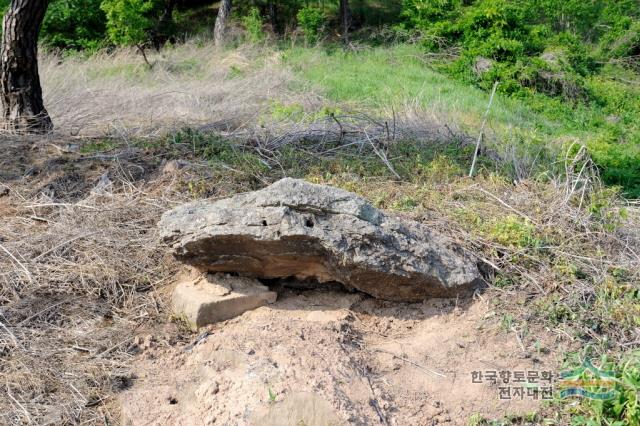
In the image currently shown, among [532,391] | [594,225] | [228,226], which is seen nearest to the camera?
[532,391]

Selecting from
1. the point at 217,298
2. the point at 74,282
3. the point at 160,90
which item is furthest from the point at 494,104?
the point at 74,282

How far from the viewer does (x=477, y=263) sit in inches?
153

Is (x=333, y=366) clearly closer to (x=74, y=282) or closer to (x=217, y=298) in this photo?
(x=217, y=298)

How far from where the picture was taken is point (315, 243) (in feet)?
11.3

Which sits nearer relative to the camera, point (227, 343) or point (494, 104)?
point (227, 343)

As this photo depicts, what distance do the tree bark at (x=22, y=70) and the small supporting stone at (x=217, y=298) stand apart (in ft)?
11.2

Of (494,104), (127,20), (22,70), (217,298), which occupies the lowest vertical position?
(494,104)

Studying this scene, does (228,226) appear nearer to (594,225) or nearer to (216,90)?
(594,225)

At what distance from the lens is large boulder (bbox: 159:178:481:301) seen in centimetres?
342

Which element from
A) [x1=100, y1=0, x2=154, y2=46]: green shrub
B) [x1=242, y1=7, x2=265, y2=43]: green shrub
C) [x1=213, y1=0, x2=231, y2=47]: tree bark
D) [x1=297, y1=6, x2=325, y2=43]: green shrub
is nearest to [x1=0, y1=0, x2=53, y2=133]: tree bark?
[x1=100, y1=0, x2=154, y2=46]: green shrub

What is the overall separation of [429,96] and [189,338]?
647 cm

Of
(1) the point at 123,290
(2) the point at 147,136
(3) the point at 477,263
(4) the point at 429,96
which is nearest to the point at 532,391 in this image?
(3) the point at 477,263

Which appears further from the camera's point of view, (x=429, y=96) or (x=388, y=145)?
(x=429, y=96)

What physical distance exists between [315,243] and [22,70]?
4.18 meters
